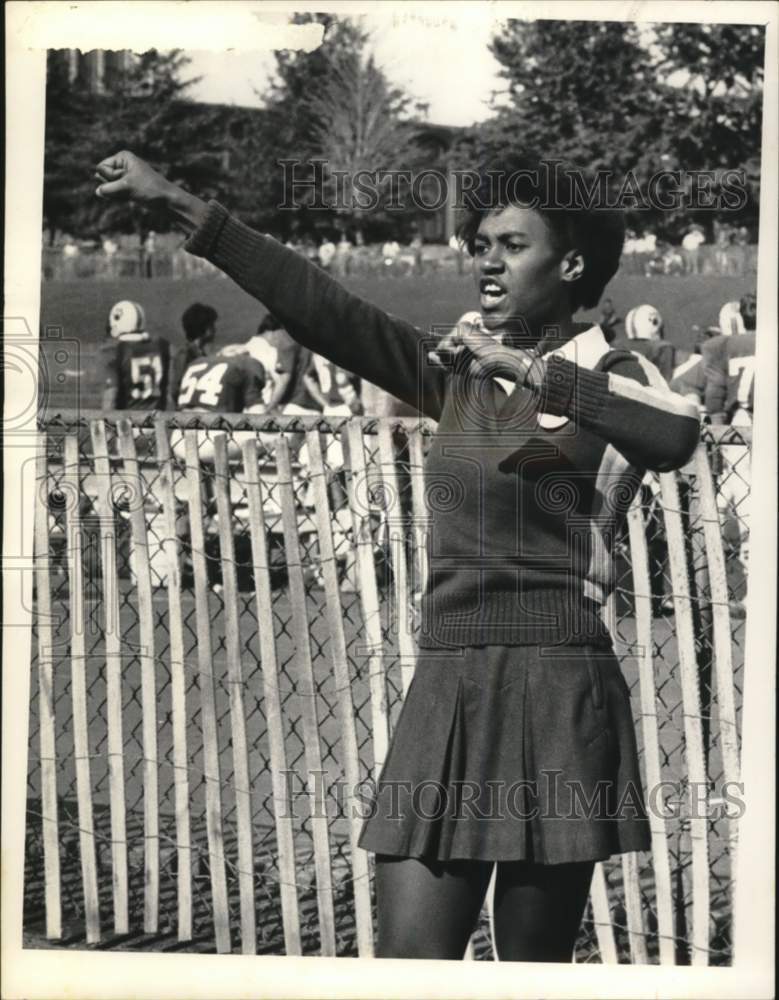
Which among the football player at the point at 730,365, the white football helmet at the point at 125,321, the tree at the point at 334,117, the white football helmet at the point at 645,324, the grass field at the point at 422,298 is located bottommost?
the football player at the point at 730,365

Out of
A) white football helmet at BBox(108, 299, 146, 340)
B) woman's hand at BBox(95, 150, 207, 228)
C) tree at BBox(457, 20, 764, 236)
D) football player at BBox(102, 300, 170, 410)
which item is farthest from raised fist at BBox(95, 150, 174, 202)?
tree at BBox(457, 20, 764, 236)

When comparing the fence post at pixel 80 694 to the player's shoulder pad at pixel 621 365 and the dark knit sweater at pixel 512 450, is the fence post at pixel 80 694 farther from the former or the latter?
the player's shoulder pad at pixel 621 365

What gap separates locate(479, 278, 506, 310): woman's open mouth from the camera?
3.08 metres

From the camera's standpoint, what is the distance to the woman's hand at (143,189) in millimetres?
2910

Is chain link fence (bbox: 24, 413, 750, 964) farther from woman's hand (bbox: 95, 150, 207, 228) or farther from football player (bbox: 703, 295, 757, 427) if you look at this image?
football player (bbox: 703, 295, 757, 427)

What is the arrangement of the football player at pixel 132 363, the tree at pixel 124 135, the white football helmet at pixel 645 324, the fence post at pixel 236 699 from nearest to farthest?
the fence post at pixel 236 699 < the tree at pixel 124 135 < the football player at pixel 132 363 < the white football helmet at pixel 645 324

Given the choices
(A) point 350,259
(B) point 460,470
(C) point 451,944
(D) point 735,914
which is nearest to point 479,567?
(B) point 460,470

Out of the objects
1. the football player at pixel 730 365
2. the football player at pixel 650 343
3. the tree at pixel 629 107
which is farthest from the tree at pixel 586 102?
the football player at pixel 730 365

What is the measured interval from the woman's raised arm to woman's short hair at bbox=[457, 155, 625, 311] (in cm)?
35

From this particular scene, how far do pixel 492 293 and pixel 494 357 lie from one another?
0.28 m

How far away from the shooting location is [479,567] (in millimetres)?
3018

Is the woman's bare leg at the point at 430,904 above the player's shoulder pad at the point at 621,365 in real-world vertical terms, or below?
below

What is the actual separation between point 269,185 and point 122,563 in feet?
65.1

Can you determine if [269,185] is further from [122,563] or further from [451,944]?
[451,944]
